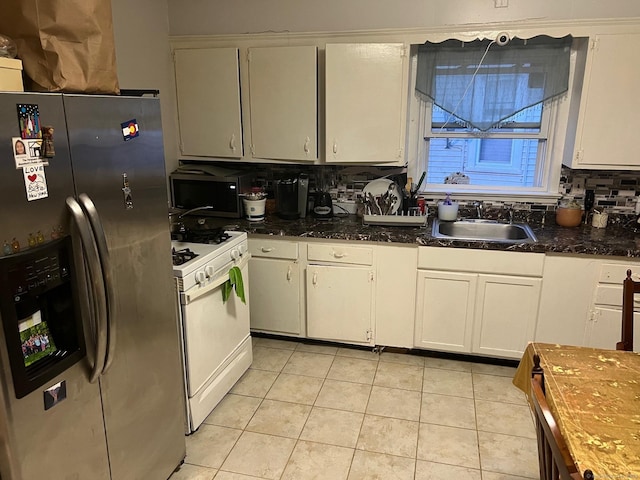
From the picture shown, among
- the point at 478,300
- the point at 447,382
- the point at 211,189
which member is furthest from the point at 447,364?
the point at 211,189

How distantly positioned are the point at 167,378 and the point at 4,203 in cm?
110

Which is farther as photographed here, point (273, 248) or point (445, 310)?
point (273, 248)

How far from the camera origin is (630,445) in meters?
1.25

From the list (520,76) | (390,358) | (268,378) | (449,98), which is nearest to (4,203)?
(268,378)

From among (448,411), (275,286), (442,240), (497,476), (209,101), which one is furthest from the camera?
(209,101)

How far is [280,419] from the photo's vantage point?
265 centimetres

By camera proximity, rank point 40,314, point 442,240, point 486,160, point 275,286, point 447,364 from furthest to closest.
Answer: point 486,160 < point 275,286 < point 447,364 < point 442,240 < point 40,314

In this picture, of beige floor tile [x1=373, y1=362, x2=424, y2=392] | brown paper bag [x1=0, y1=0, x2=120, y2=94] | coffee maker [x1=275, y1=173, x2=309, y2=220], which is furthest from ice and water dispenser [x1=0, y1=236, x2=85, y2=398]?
coffee maker [x1=275, y1=173, x2=309, y2=220]

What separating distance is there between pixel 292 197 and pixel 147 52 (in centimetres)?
137

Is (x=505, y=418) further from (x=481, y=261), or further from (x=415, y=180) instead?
(x=415, y=180)

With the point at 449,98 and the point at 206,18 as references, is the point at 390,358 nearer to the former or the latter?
the point at 449,98

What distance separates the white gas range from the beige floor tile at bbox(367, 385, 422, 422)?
2.75 ft

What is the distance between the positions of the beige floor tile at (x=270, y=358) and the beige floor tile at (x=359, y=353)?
36 centimetres

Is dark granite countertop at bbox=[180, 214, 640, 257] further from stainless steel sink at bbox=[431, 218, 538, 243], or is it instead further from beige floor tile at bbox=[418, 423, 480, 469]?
beige floor tile at bbox=[418, 423, 480, 469]
